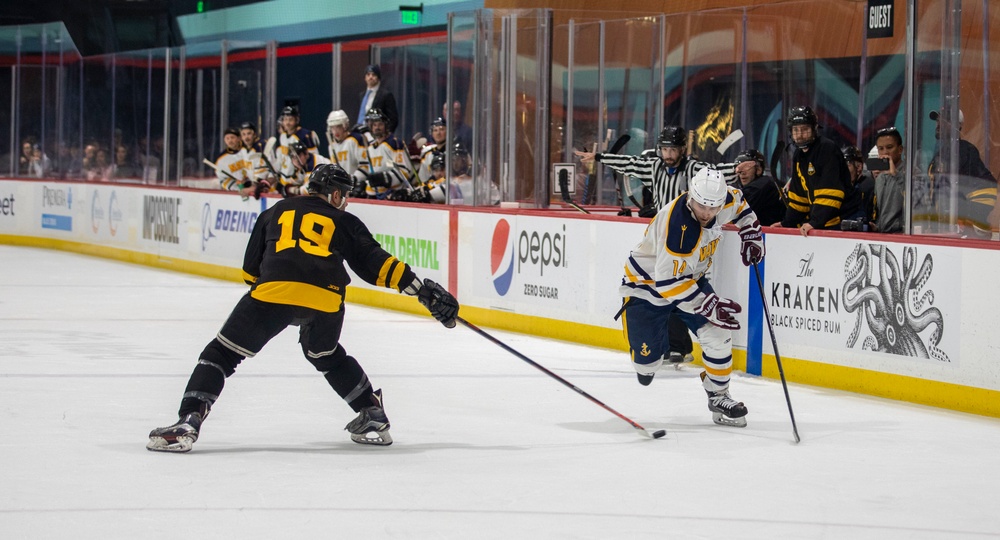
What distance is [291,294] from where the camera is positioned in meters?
5.60

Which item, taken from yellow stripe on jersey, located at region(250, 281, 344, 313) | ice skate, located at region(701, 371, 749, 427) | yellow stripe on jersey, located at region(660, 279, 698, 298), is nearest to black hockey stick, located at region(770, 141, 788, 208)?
yellow stripe on jersey, located at region(660, 279, 698, 298)

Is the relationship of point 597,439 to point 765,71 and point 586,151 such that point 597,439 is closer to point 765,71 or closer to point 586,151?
point 765,71

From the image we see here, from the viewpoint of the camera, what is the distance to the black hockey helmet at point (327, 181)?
575 cm

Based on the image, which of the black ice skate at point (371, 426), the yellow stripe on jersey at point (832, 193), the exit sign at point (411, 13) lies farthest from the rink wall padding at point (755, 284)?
the exit sign at point (411, 13)

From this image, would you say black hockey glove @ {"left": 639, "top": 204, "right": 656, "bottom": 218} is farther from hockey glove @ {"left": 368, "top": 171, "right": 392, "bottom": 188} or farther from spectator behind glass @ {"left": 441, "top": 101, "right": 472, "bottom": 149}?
hockey glove @ {"left": 368, "top": 171, "right": 392, "bottom": 188}

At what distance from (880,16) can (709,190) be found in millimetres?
2535

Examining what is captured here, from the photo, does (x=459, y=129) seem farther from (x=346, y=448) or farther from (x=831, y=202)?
(x=346, y=448)

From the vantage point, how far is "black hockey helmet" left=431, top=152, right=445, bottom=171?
11.5 meters

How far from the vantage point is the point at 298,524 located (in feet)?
14.4

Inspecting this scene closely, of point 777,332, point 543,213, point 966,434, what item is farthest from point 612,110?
point 966,434

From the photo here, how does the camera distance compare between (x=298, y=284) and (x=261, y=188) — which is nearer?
(x=298, y=284)

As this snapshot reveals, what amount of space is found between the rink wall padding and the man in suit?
758mm

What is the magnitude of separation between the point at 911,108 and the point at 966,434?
6.72 feet

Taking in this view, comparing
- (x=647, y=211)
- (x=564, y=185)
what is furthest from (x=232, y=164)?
(x=647, y=211)
